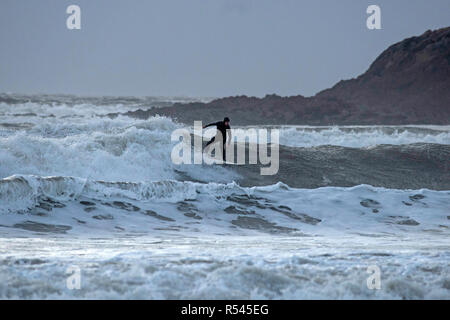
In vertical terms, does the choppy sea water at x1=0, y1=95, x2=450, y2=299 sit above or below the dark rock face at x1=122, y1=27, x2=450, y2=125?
below

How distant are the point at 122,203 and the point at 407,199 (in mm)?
6026

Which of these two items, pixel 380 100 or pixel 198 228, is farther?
pixel 380 100

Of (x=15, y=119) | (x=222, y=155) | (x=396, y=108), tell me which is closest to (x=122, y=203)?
(x=222, y=155)

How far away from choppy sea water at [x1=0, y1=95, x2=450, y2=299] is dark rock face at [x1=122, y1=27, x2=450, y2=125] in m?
33.4

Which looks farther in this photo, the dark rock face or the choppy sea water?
the dark rock face

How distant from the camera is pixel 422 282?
19.7ft

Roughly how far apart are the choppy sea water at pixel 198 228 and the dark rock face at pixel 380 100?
110ft

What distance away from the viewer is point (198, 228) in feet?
33.6

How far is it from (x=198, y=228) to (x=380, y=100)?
2664 inches

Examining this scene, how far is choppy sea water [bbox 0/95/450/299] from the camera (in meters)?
5.75

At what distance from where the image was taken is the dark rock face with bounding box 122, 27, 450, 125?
179 feet

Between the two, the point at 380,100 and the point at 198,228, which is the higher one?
the point at 380,100

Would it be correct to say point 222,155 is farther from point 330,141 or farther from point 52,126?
point 330,141

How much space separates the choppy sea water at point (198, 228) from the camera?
5.75 m
